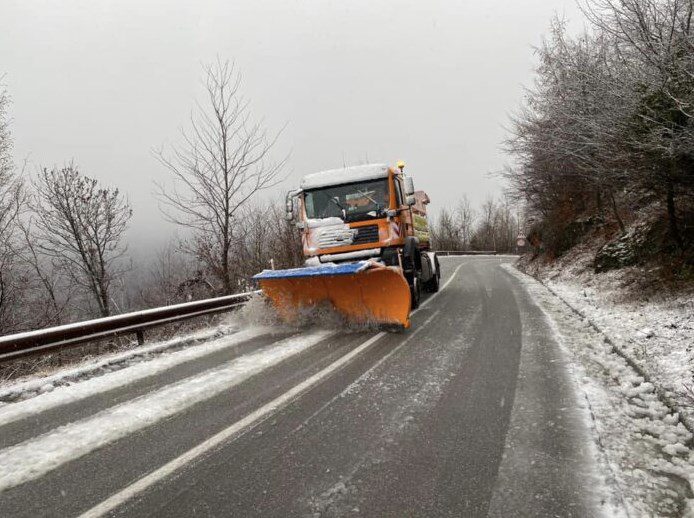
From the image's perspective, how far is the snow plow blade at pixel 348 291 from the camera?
6.99 metres

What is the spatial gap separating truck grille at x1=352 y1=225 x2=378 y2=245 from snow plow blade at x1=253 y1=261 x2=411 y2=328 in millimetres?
1250

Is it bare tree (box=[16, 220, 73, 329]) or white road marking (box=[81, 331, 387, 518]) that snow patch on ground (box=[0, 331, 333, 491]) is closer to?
white road marking (box=[81, 331, 387, 518])

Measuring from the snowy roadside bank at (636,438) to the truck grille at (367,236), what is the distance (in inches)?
163

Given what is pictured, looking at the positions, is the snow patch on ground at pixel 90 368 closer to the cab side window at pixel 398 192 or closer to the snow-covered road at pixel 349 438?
the snow-covered road at pixel 349 438

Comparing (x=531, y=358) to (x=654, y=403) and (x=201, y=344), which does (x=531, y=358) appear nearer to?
(x=654, y=403)

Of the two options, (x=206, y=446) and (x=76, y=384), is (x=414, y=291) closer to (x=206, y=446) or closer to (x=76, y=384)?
(x=76, y=384)

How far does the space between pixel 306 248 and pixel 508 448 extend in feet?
20.5

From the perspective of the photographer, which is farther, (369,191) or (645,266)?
(645,266)

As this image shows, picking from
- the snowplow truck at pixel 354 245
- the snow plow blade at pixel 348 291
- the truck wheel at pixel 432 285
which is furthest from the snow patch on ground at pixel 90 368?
the truck wheel at pixel 432 285

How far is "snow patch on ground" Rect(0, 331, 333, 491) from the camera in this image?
328 centimetres

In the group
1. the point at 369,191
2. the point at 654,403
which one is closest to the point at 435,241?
the point at 369,191

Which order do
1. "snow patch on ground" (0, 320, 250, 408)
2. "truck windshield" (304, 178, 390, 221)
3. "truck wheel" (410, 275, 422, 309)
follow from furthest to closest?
1. "truck wheel" (410, 275, 422, 309)
2. "truck windshield" (304, 178, 390, 221)
3. "snow patch on ground" (0, 320, 250, 408)

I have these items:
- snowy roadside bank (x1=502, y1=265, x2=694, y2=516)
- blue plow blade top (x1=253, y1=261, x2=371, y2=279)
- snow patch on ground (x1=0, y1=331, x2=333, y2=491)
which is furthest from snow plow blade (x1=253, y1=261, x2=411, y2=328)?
snowy roadside bank (x1=502, y1=265, x2=694, y2=516)

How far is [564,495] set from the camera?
102 inches
